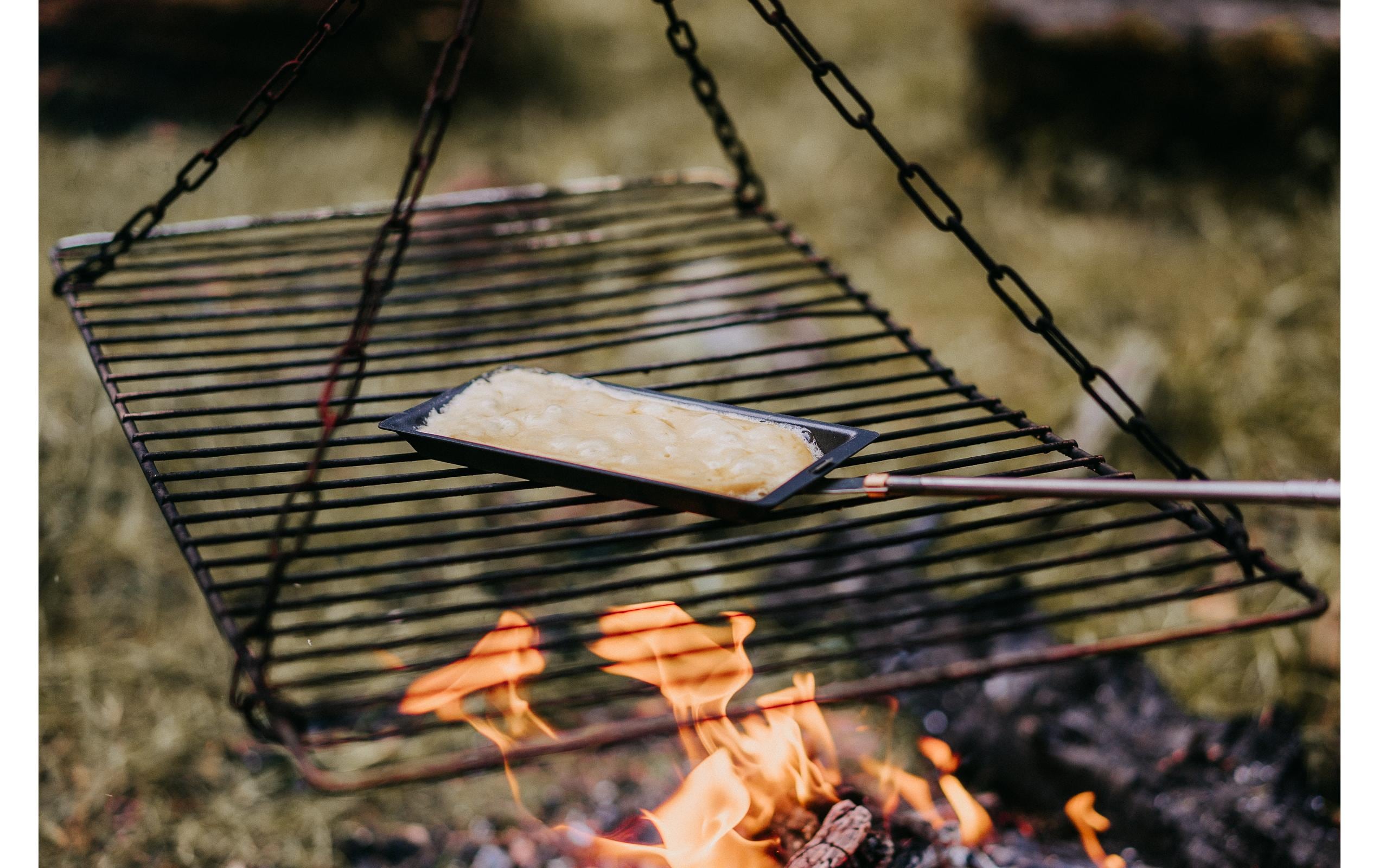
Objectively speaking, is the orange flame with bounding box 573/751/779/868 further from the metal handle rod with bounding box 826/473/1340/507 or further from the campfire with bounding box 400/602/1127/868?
the metal handle rod with bounding box 826/473/1340/507

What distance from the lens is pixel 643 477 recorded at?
4.38ft

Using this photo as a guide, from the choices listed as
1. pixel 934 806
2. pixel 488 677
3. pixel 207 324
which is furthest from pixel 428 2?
pixel 934 806

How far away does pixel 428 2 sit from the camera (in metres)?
5.39

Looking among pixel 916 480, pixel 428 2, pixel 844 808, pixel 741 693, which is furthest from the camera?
pixel 428 2

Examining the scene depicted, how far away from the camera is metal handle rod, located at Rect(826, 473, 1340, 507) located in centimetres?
103

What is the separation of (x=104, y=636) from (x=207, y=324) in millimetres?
1398

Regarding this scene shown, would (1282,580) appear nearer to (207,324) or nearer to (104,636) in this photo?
(104,636)

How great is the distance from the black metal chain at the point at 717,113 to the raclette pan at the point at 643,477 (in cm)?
75

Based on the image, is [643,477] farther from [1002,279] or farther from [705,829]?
[705,829]

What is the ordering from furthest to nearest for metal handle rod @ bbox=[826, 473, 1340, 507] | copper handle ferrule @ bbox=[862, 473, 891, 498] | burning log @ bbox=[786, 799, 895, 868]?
burning log @ bbox=[786, 799, 895, 868], copper handle ferrule @ bbox=[862, 473, 891, 498], metal handle rod @ bbox=[826, 473, 1340, 507]

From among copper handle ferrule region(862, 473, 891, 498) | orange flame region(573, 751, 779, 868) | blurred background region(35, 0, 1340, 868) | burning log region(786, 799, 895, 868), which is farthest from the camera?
blurred background region(35, 0, 1340, 868)

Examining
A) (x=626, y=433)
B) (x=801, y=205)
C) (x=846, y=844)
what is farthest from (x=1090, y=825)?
(x=801, y=205)

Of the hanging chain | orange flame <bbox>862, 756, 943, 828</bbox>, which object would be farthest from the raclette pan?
orange flame <bbox>862, 756, 943, 828</bbox>

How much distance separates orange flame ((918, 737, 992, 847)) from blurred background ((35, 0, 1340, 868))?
23.8 inches
